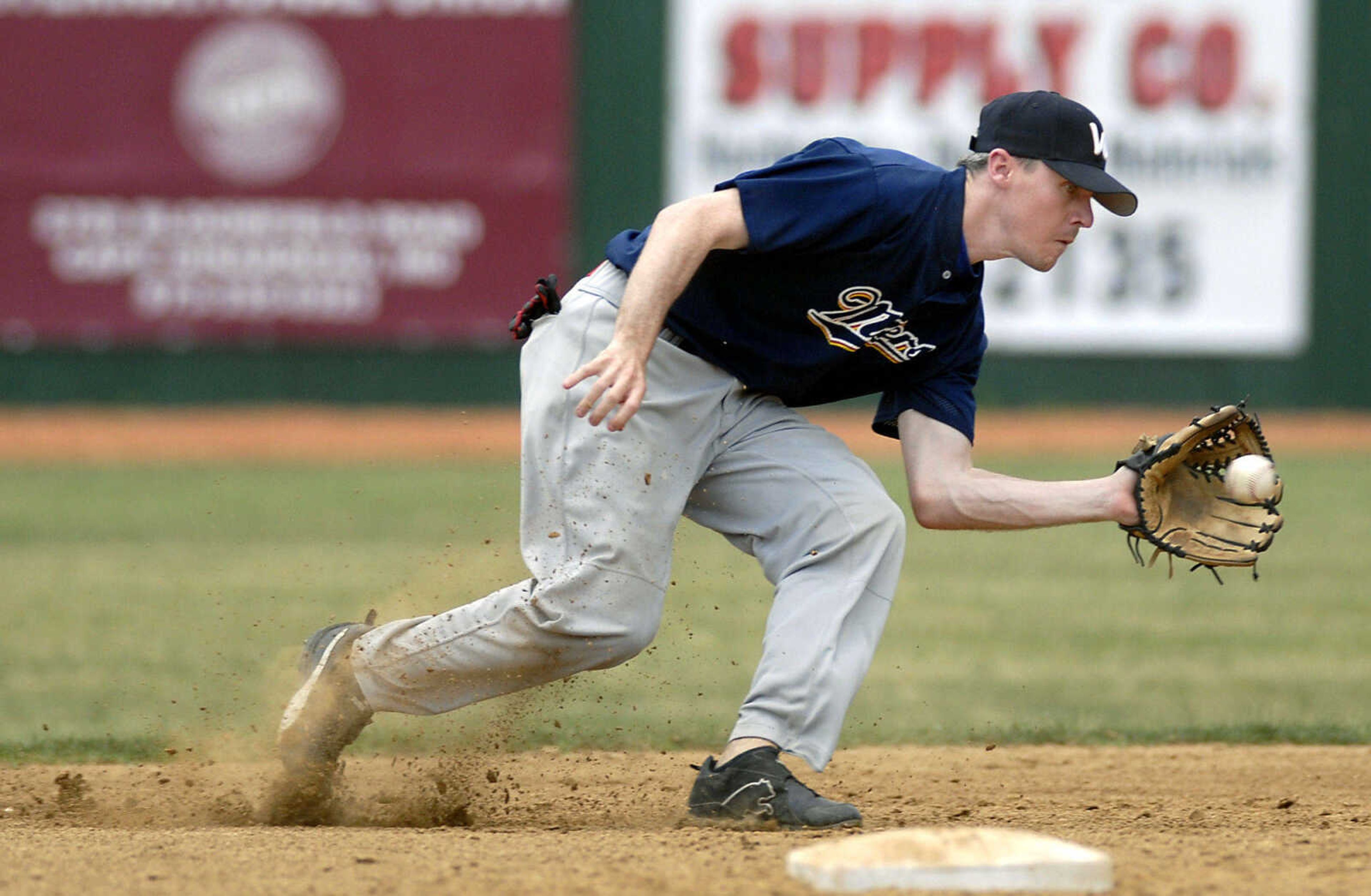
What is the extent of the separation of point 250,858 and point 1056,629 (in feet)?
14.4

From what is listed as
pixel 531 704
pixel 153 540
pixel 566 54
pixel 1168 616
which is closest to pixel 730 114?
pixel 566 54

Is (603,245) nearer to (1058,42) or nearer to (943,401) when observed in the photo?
(1058,42)

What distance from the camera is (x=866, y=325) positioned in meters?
3.70

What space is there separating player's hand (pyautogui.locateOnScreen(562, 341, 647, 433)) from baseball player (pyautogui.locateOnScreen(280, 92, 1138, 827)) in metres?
0.02

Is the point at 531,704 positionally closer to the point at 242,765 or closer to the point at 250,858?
the point at 242,765

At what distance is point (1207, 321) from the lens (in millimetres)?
15234

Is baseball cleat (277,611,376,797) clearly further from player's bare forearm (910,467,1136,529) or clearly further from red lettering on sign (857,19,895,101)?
red lettering on sign (857,19,895,101)

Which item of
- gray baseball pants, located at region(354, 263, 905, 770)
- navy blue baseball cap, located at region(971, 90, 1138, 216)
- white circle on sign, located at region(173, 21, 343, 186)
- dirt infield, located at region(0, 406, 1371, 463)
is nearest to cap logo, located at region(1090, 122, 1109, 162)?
navy blue baseball cap, located at region(971, 90, 1138, 216)

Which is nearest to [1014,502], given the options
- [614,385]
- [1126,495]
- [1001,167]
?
[1126,495]

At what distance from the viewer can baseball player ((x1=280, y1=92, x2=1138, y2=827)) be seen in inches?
141

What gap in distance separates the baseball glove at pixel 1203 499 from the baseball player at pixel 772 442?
0.07 meters

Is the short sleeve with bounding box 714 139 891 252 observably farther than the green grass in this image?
No

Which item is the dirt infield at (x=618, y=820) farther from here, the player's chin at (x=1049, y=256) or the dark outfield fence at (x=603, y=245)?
the dark outfield fence at (x=603, y=245)

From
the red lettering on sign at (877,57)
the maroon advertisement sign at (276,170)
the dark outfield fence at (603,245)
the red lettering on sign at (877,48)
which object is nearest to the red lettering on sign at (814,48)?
the red lettering on sign at (877,57)
